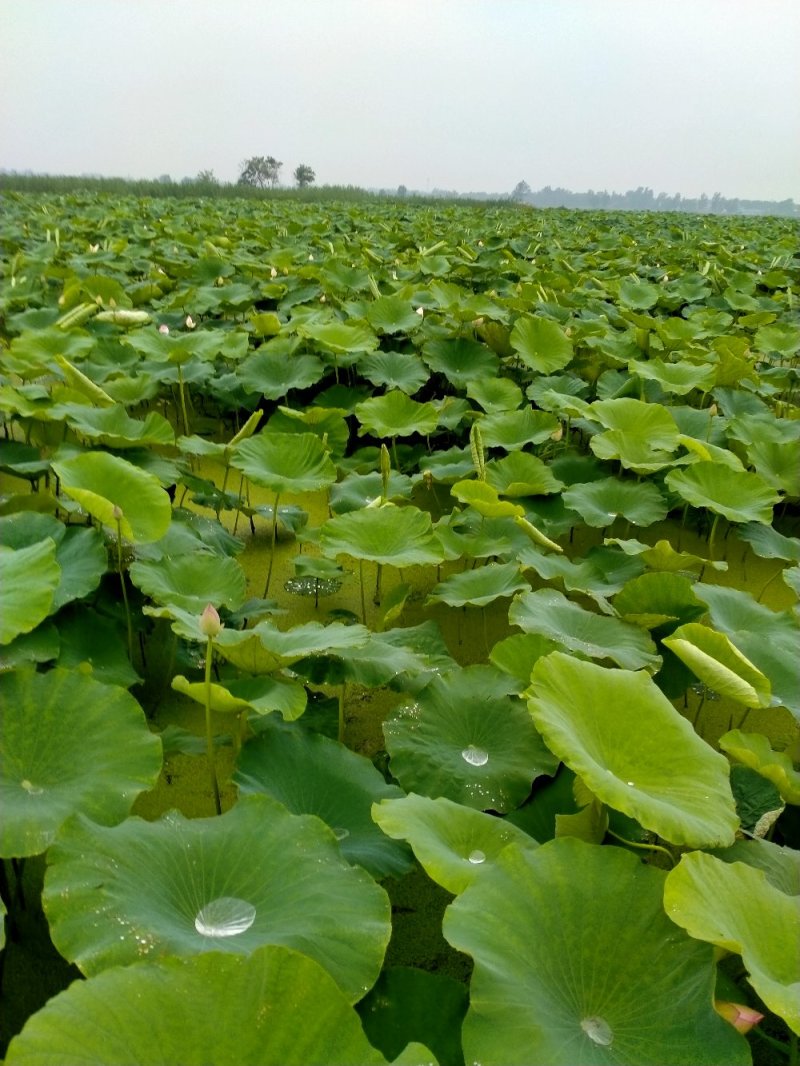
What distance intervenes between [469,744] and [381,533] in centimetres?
59

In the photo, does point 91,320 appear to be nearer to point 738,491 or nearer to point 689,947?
point 738,491

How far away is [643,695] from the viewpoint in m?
1.15

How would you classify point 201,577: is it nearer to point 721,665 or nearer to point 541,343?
point 721,665

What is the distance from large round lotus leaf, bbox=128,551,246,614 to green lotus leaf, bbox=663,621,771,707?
890 millimetres

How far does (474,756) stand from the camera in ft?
4.42

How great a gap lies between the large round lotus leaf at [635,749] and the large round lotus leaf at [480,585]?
568mm

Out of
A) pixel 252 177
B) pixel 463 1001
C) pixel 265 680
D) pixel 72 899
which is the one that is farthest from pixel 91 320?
pixel 252 177

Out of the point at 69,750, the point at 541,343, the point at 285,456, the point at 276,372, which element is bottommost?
the point at 69,750

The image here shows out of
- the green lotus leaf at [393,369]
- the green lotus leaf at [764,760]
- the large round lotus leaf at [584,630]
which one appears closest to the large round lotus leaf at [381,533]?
Result: the large round lotus leaf at [584,630]

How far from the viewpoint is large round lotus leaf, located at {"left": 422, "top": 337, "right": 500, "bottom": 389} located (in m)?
3.42

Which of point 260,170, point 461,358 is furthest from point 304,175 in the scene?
point 461,358

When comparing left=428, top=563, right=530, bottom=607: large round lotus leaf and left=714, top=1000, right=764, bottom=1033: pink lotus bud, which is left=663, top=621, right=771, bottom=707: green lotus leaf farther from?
left=714, top=1000, right=764, bottom=1033: pink lotus bud

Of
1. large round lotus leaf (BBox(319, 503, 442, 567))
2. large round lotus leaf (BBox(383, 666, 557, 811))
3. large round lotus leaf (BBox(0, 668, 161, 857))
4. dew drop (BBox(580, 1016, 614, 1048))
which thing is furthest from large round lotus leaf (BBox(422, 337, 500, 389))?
dew drop (BBox(580, 1016, 614, 1048))

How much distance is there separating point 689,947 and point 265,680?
0.76m
